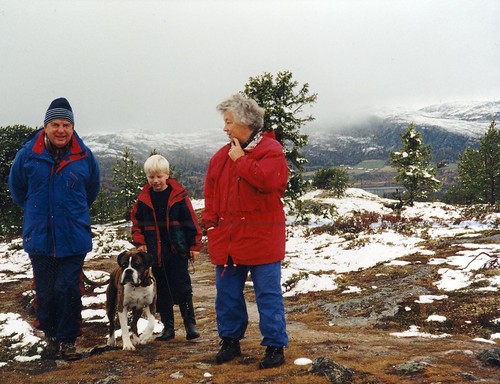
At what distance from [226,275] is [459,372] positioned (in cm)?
222

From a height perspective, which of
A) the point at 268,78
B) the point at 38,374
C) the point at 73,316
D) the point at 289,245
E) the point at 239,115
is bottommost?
the point at 289,245

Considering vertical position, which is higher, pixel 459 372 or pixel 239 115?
pixel 239 115

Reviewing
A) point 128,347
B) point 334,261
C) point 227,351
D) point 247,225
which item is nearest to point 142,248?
point 128,347

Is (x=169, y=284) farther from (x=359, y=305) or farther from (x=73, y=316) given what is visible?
(x=359, y=305)

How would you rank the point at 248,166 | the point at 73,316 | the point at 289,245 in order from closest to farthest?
the point at 248,166, the point at 73,316, the point at 289,245

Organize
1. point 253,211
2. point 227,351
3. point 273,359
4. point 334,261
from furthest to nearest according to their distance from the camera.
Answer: point 334,261, point 227,351, point 253,211, point 273,359

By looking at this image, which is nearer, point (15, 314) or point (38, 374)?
point (38, 374)

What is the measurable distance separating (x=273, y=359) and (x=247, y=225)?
1271mm

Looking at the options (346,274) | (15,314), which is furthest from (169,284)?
(346,274)

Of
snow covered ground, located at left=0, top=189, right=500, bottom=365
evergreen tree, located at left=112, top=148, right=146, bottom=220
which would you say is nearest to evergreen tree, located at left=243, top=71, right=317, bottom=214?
snow covered ground, located at left=0, top=189, right=500, bottom=365

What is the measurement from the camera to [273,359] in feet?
12.8

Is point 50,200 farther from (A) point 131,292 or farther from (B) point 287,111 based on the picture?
(B) point 287,111

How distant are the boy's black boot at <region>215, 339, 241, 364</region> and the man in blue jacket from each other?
171 cm

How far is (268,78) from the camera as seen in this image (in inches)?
883
